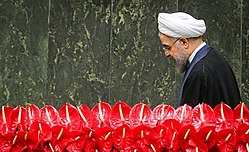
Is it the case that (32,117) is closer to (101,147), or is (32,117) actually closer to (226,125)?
(101,147)

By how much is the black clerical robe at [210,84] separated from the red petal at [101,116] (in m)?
1.16

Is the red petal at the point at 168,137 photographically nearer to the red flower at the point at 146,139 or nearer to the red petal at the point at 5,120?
the red flower at the point at 146,139

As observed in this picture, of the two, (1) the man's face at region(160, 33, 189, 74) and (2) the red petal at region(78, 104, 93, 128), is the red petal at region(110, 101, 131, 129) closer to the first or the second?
(2) the red petal at region(78, 104, 93, 128)

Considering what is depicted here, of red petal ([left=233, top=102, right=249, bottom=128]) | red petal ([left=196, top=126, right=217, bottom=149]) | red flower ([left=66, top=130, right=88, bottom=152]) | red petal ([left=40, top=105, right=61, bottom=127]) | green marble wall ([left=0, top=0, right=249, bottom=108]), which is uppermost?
red petal ([left=233, top=102, right=249, bottom=128])

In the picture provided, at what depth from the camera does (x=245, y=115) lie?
→ 2.99 meters

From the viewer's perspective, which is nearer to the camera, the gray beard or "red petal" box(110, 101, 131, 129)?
"red petal" box(110, 101, 131, 129)

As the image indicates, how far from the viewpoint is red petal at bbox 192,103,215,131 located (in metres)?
2.97

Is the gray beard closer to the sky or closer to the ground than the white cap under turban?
closer to the ground

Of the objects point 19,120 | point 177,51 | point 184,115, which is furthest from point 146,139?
point 177,51

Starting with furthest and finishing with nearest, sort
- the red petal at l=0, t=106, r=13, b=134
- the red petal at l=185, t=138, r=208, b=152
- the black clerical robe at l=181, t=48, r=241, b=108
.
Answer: the black clerical robe at l=181, t=48, r=241, b=108 < the red petal at l=0, t=106, r=13, b=134 < the red petal at l=185, t=138, r=208, b=152

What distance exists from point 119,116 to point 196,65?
1.50 meters

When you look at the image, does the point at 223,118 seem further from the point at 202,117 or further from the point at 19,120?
the point at 19,120

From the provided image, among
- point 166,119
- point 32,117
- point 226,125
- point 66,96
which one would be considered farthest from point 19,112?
point 66,96

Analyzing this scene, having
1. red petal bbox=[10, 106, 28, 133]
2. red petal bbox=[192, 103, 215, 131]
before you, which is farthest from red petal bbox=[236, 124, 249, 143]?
red petal bbox=[10, 106, 28, 133]
